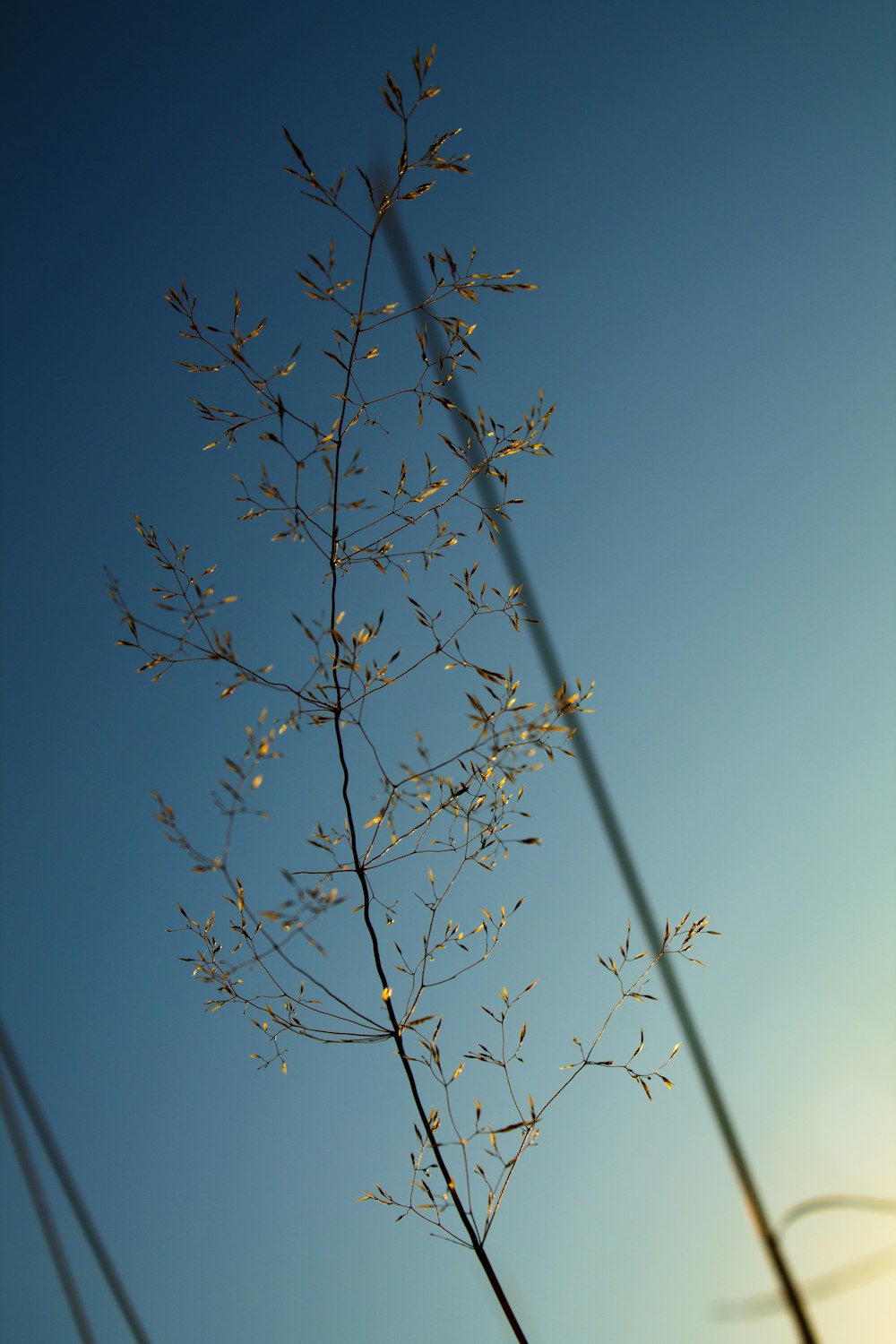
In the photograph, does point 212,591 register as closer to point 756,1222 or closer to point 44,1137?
point 756,1222

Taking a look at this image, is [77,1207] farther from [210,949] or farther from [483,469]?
[483,469]

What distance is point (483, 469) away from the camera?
1.07 m

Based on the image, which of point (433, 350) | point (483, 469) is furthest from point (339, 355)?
point (483, 469)

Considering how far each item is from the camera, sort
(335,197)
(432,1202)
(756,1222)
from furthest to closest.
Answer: (432,1202) < (335,197) < (756,1222)

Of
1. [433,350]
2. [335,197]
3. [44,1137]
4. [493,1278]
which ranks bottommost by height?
[493,1278]

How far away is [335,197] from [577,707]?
745 mm

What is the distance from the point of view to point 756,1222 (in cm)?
71

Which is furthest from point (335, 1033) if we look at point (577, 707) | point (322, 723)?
point (577, 707)

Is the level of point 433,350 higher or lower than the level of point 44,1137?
higher

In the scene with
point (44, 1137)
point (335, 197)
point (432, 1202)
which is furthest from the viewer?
point (44, 1137)

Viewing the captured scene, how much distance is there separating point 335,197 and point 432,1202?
1.40 meters

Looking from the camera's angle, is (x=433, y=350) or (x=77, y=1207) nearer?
(x=433, y=350)

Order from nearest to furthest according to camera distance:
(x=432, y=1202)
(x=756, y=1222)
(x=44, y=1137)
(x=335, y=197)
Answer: (x=756, y=1222) < (x=335, y=197) < (x=432, y=1202) < (x=44, y=1137)

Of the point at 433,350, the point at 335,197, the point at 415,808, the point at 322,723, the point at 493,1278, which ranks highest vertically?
the point at 335,197
